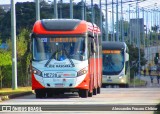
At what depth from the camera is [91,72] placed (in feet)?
101

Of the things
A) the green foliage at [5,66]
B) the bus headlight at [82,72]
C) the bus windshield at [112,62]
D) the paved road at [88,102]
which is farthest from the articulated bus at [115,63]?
the bus headlight at [82,72]

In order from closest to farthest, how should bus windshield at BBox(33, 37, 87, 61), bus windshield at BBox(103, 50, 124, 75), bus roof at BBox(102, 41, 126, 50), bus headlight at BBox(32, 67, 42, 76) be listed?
bus headlight at BBox(32, 67, 42, 76) → bus windshield at BBox(33, 37, 87, 61) → bus roof at BBox(102, 41, 126, 50) → bus windshield at BBox(103, 50, 124, 75)

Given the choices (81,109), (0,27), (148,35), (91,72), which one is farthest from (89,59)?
(148,35)

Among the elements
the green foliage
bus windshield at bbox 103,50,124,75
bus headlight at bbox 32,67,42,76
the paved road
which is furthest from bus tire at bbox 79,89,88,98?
bus windshield at bbox 103,50,124,75

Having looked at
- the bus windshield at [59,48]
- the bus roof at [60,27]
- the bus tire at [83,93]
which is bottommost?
the bus tire at [83,93]

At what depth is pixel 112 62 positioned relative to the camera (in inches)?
2105

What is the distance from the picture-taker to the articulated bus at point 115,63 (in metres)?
52.3

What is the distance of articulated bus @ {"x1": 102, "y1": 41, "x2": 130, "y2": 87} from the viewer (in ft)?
172

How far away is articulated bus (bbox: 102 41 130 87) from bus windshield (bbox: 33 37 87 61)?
2308 centimetres

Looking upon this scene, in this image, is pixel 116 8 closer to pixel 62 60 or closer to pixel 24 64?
pixel 24 64

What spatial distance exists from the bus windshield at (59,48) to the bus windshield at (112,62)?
23.5m

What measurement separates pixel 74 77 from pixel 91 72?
6.46 feet

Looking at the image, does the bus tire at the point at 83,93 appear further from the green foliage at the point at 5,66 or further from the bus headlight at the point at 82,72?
the green foliage at the point at 5,66

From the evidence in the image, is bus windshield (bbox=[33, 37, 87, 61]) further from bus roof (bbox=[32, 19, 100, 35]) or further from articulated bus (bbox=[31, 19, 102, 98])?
bus roof (bbox=[32, 19, 100, 35])
